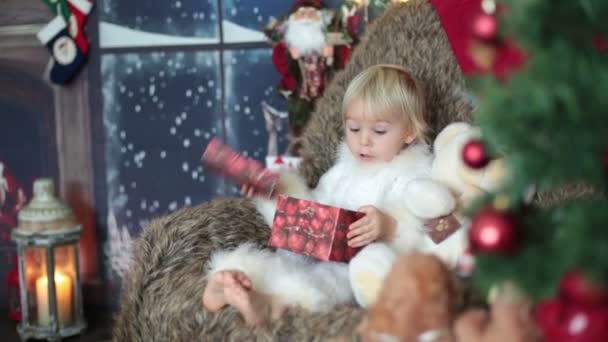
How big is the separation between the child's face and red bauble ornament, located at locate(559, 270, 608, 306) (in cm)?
83

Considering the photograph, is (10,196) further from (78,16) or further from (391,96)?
(391,96)

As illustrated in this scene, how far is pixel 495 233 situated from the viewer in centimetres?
78

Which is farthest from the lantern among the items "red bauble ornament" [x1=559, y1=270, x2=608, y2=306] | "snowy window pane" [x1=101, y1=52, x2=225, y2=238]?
"red bauble ornament" [x1=559, y1=270, x2=608, y2=306]

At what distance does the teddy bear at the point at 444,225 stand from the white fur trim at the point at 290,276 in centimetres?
6

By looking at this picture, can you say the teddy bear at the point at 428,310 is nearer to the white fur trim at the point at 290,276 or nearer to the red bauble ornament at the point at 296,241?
the white fur trim at the point at 290,276

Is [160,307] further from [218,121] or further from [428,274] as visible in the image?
[218,121]

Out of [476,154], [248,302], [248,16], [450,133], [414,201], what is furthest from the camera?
[248,16]

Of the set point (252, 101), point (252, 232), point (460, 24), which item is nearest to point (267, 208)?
point (252, 232)

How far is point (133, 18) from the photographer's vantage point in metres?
2.47

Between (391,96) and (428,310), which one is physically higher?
(391,96)

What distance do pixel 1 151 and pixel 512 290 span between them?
2.18 m

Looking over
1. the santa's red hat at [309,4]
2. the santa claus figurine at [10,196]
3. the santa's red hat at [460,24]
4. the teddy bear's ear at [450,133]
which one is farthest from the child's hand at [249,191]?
the santa claus figurine at [10,196]

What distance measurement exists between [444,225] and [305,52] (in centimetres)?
90

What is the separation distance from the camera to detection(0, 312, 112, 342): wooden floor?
7.67 feet
